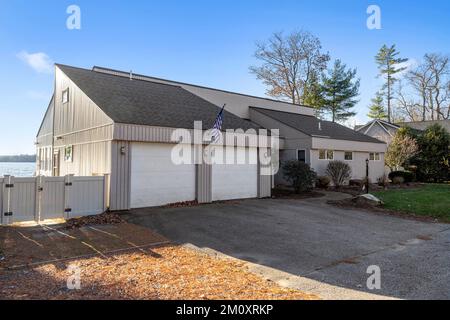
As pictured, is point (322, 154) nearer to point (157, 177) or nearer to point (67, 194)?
point (157, 177)

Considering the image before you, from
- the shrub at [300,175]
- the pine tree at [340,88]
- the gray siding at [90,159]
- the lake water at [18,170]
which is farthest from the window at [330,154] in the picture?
the lake water at [18,170]

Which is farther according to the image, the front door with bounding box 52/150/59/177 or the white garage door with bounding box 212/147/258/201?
the front door with bounding box 52/150/59/177

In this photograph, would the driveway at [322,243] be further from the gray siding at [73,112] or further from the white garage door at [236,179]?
the gray siding at [73,112]

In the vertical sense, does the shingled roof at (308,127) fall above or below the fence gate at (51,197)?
above

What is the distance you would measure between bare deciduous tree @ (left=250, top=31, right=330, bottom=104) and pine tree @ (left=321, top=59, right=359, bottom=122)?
1.36 meters

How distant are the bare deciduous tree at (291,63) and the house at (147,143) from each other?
15707 millimetres

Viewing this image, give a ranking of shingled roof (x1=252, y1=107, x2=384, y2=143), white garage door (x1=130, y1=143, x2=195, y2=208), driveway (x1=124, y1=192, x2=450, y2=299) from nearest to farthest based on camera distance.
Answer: driveway (x1=124, y1=192, x2=450, y2=299)
white garage door (x1=130, y1=143, x2=195, y2=208)
shingled roof (x1=252, y1=107, x2=384, y2=143)

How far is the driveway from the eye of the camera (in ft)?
14.7

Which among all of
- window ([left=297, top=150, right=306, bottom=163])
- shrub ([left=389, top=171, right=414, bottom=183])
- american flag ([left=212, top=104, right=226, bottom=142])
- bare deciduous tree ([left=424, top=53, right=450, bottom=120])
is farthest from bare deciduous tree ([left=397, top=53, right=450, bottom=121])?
american flag ([left=212, top=104, right=226, bottom=142])

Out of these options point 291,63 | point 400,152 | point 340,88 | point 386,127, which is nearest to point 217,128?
point 400,152

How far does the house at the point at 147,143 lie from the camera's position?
10.2m

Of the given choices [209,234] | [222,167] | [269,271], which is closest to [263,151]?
[222,167]

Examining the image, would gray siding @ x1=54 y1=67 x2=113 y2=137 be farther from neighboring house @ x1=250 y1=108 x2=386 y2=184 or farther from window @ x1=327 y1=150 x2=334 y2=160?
window @ x1=327 y1=150 x2=334 y2=160
